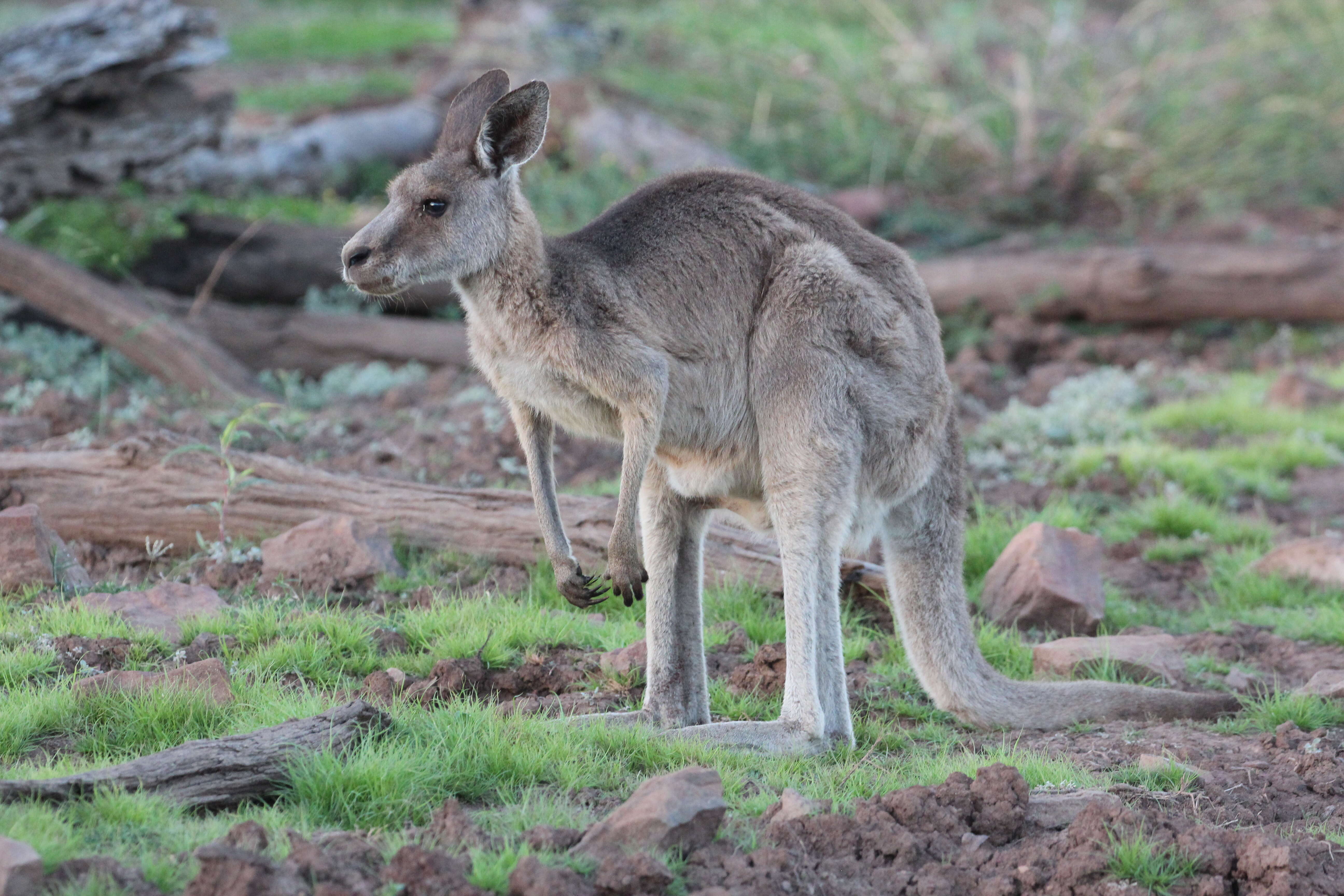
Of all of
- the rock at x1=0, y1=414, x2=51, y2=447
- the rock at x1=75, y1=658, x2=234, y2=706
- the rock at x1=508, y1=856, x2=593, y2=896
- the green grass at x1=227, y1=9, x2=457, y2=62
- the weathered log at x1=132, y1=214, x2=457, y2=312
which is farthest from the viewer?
the green grass at x1=227, y1=9, x2=457, y2=62

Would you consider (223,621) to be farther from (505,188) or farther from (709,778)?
(709,778)

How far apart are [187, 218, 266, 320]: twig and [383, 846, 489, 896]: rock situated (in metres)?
5.99

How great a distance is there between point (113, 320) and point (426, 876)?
5646 mm

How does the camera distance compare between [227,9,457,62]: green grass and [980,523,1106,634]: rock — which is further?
[227,9,457,62]: green grass

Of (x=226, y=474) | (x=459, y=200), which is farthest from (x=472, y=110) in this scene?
(x=226, y=474)

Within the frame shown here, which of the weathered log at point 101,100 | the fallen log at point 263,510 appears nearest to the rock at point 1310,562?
the fallen log at point 263,510

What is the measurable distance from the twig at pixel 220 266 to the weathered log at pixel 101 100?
0.56 meters

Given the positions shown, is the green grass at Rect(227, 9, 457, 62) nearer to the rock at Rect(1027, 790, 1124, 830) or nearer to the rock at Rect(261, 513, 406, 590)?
the rock at Rect(261, 513, 406, 590)

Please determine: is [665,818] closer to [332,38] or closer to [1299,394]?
[1299,394]

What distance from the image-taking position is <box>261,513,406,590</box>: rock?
5211 mm

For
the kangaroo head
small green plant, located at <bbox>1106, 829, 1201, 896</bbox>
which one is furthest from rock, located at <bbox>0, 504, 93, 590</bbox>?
small green plant, located at <bbox>1106, 829, 1201, 896</bbox>

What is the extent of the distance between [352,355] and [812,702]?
5.09m

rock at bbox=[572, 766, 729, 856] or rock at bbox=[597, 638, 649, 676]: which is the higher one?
rock at bbox=[572, 766, 729, 856]

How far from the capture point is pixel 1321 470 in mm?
7293
